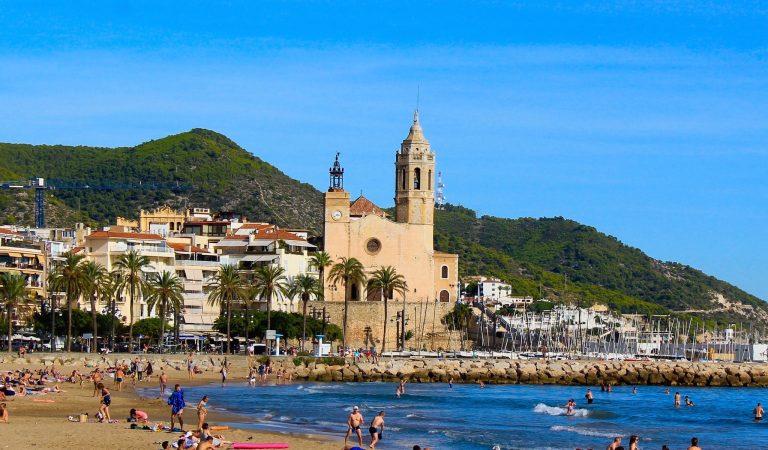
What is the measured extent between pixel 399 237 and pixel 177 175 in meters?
86.4

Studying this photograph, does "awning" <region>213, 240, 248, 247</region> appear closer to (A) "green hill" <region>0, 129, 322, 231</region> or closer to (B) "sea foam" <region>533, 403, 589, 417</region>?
(B) "sea foam" <region>533, 403, 589, 417</region>

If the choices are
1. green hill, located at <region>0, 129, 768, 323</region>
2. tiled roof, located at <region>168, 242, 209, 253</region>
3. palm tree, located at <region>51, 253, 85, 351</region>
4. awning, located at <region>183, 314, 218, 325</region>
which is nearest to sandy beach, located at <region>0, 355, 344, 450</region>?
palm tree, located at <region>51, 253, 85, 351</region>

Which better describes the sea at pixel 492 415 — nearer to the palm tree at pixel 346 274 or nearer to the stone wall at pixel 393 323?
the palm tree at pixel 346 274

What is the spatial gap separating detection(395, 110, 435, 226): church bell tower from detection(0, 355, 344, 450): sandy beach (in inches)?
1837

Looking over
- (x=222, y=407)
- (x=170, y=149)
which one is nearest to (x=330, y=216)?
(x=222, y=407)

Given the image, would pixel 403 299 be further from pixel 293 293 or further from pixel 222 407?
pixel 222 407

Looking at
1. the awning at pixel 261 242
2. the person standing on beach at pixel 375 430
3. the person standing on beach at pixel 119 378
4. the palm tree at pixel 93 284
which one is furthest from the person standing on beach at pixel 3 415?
the awning at pixel 261 242

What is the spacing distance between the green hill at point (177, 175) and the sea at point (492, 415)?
3854 inches

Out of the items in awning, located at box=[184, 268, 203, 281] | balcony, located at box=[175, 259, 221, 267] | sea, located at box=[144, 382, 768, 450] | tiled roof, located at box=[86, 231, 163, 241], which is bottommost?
sea, located at box=[144, 382, 768, 450]

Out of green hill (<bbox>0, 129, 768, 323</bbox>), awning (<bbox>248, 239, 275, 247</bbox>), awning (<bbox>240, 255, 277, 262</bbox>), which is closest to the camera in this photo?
awning (<bbox>240, 255, 277, 262</bbox>)

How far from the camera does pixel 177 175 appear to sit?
7047 inches

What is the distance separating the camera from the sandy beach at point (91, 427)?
3217 centimetres

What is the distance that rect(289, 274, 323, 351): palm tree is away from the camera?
84688mm

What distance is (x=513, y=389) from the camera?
73.9 meters
